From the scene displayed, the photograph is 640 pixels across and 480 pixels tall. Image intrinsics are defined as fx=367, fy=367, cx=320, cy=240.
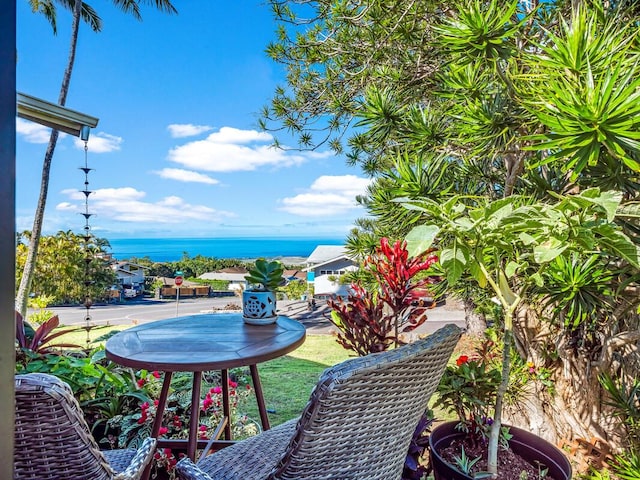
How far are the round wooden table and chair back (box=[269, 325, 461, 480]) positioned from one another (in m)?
A: 0.50

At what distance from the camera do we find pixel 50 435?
2.50ft

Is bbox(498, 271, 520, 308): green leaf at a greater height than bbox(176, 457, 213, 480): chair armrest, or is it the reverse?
bbox(498, 271, 520, 308): green leaf

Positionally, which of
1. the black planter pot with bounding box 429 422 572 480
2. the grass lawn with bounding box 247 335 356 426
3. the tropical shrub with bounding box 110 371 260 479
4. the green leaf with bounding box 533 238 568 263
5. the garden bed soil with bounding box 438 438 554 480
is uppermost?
the green leaf with bounding box 533 238 568 263

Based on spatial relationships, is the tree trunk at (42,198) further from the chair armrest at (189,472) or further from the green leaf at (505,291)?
the green leaf at (505,291)

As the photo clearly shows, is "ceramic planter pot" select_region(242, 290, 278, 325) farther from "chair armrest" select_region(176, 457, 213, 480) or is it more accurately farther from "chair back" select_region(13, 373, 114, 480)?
"chair back" select_region(13, 373, 114, 480)

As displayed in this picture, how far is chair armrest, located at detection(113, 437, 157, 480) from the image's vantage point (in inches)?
34.8

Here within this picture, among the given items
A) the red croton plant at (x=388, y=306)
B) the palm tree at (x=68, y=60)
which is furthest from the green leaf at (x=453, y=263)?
the palm tree at (x=68, y=60)

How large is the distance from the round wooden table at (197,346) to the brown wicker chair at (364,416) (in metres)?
0.32

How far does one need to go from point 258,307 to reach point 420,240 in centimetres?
108

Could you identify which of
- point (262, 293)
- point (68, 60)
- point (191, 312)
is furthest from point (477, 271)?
point (191, 312)

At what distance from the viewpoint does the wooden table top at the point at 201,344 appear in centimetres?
119

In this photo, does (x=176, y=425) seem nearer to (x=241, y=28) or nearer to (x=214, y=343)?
(x=214, y=343)

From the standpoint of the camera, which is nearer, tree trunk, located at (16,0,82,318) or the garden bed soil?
the garden bed soil

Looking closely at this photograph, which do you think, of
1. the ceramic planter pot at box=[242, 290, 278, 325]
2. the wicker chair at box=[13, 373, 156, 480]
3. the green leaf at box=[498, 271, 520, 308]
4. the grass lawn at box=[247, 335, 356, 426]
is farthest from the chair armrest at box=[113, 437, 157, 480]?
the grass lawn at box=[247, 335, 356, 426]
